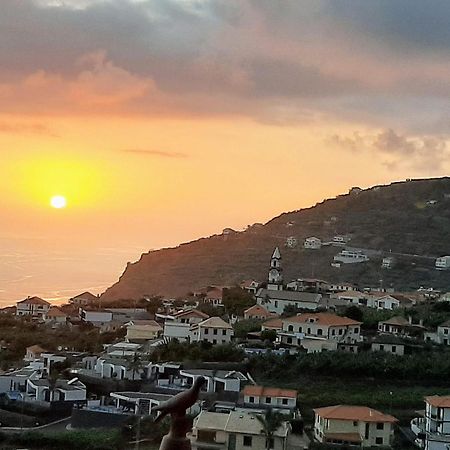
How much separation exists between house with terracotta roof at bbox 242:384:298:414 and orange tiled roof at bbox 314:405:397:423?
0.96 m

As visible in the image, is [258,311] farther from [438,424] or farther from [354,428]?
[438,424]

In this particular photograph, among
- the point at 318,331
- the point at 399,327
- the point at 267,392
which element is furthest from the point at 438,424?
the point at 399,327

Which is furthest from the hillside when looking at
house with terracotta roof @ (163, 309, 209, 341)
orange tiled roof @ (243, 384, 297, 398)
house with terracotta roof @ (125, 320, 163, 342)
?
orange tiled roof @ (243, 384, 297, 398)

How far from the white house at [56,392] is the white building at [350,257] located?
39.2 metres

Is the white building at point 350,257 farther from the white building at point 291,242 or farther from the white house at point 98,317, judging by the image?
the white house at point 98,317

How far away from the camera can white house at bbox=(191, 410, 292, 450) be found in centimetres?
1504

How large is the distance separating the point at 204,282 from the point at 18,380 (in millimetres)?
37050

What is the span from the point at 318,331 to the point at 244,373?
4439 millimetres

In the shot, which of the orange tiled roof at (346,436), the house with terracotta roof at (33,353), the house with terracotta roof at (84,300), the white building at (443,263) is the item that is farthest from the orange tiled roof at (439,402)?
the white building at (443,263)

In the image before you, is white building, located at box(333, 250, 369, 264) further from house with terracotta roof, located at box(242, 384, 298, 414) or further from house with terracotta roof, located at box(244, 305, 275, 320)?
house with terracotta roof, located at box(242, 384, 298, 414)

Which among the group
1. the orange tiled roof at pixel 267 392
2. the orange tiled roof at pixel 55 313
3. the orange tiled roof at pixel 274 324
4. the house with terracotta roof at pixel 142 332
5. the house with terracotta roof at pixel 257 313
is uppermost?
the house with terracotta roof at pixel 257 313

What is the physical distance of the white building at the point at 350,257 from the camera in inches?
2258

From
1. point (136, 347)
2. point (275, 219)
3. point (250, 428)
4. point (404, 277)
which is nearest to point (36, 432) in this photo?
point (250, 428)

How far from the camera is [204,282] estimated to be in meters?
57.6
